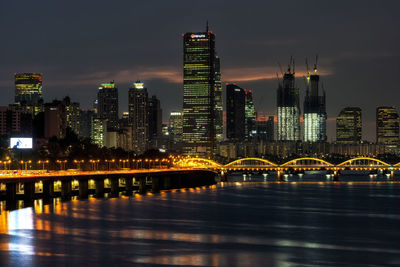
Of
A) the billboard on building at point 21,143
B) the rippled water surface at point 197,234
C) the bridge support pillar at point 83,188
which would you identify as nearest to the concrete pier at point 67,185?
the bridge support pillar at point 83,188

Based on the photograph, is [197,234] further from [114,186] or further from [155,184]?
[155,184]

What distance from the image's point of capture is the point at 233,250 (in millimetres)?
75812

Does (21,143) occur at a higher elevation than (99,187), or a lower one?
higher

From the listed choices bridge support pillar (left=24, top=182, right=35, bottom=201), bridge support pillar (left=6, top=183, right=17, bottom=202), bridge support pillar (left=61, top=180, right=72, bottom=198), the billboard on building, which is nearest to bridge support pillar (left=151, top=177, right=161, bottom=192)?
the billboard on building

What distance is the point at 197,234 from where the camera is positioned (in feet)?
295

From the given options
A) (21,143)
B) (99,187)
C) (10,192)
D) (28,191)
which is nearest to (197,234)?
(10,192)

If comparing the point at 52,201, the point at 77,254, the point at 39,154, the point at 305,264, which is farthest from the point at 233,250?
the point at 39,154

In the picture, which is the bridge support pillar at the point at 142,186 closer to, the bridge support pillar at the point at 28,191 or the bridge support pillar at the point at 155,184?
the bridge support pillar at the point at 155,184

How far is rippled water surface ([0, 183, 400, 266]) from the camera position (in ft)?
231

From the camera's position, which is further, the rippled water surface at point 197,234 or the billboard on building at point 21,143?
the billboard on building at point 21,143

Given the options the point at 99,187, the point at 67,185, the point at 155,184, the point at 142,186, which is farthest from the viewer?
the point at 155,184

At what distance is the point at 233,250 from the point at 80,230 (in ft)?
76.2

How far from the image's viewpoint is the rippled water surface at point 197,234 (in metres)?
70.5

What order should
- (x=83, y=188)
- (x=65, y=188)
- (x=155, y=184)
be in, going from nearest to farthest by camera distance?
(x=65, y=188) < (x=83, y=188) < (x=155, y=184)
